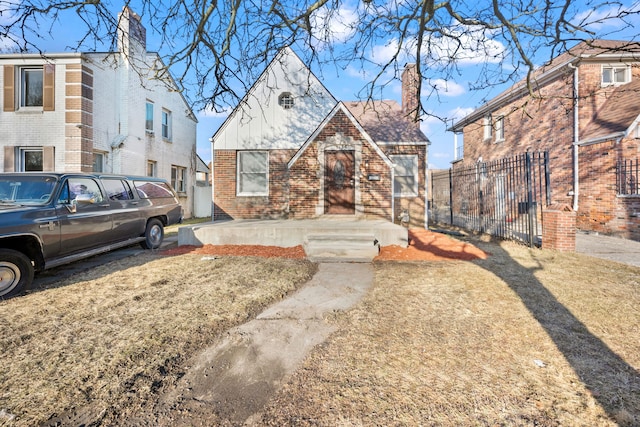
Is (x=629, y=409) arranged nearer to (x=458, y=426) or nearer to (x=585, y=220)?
(x=458, y=426)

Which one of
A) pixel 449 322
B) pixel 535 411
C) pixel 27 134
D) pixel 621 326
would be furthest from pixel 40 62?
pixel 621 326

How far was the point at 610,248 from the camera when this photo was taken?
7.85 m

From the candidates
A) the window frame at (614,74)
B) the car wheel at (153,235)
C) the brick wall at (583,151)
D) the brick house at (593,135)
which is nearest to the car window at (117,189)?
the car wheel at (153,235)

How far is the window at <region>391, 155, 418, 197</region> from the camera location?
39.0 ft

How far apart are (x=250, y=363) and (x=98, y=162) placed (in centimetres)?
1398

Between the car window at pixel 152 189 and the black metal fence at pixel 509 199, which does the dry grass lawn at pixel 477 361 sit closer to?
the black metal fence at pixel 509 199

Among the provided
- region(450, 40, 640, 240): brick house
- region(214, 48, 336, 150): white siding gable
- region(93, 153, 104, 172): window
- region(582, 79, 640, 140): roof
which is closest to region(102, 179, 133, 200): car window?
region(214, 48, 336, 150): white siding gable

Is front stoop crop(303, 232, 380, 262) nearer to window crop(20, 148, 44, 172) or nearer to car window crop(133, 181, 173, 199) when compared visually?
car window crop(133, 181, 173, 199)

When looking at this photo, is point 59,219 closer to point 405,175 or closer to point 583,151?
point 405,175

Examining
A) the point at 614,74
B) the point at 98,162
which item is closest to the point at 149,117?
the point at 98,162

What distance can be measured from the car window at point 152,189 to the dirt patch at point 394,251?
1591 millimetres

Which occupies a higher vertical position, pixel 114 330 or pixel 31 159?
pixel 31 159

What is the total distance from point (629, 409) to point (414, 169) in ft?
34.7

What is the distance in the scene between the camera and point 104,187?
6.12 meters
